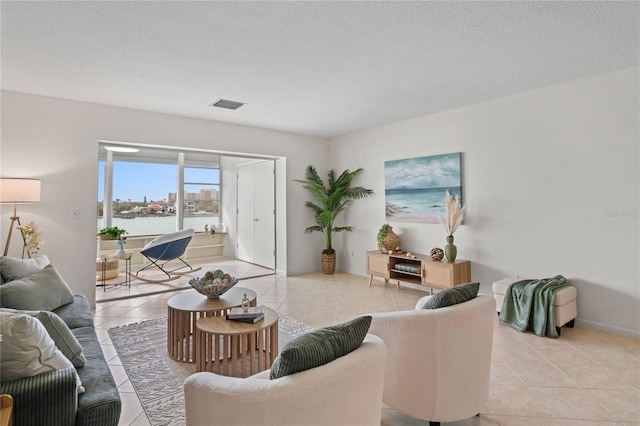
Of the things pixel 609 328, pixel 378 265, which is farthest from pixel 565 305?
pixel 378 265

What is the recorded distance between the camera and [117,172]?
6582 millimetres

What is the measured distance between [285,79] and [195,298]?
91.1 inches

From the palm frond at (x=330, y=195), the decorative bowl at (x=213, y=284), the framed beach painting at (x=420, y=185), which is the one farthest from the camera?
the palm frond at (x=330, y=195)

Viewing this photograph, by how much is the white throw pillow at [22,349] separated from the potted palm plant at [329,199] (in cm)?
477

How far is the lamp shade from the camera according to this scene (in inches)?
132

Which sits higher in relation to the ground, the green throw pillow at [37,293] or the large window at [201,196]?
the large window at [201,196]

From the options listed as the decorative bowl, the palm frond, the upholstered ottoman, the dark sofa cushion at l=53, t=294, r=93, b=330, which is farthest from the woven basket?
the dark sofa cushion at l=53, t=294, r=93, b=330

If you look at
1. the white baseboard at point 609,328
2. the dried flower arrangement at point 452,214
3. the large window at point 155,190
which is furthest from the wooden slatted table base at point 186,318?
the large window at point 155,190

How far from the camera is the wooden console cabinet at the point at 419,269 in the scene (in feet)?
13.9

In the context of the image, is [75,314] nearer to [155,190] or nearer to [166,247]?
[166,247]

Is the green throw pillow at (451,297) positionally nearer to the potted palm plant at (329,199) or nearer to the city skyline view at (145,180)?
the potted palm plant at (329,199)

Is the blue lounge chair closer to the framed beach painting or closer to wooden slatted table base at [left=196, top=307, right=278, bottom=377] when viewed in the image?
wooden slatted table base at [left=196, top=307, right=278, bottom=377]

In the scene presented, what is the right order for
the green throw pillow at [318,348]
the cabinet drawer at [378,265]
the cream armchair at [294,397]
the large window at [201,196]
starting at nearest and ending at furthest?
1. the cream armchair at [294,397]
2. the green throw pillow at [318,348]
3. the cabinet drawer at [378,265]
4. the large window at [201,196]

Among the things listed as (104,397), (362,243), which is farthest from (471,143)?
(104,397)
